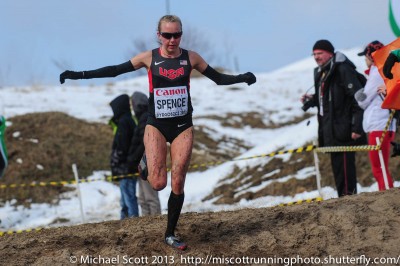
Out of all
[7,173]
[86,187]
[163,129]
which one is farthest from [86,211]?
[163,129]

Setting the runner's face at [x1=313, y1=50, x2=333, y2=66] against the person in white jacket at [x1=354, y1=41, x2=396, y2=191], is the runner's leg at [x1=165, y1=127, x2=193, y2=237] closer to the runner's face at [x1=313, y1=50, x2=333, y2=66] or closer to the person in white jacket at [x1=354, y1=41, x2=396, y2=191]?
the person in white jacket at [x1=354, y1=41, x2=396, y2=191]

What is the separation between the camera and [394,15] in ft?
23.3

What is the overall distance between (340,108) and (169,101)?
147 inches

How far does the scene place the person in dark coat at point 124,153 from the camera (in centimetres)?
1098

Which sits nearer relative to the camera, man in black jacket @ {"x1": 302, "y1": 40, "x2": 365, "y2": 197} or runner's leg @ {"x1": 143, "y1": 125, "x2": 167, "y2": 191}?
runner's leg @ {"x1": 143, "y1": 125, "x2": 167, "y2": 191}

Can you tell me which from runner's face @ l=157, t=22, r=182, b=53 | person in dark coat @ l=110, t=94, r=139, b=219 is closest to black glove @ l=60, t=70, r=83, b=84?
runner's face @ l=157, t=22, r=182, b=53

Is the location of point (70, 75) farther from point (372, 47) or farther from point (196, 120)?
point (196, 120)

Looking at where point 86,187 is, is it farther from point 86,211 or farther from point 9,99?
point 9,99

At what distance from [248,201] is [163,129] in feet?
23.2

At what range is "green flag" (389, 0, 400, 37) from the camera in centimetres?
705

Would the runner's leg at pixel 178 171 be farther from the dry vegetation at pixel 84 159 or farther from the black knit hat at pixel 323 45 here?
the dry vegetation at pixel 84 159

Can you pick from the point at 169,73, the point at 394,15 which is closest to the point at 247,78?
the point at 169,73

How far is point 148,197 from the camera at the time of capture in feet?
34.8

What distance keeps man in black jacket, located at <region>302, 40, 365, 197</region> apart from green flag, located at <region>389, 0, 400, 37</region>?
1.89m
